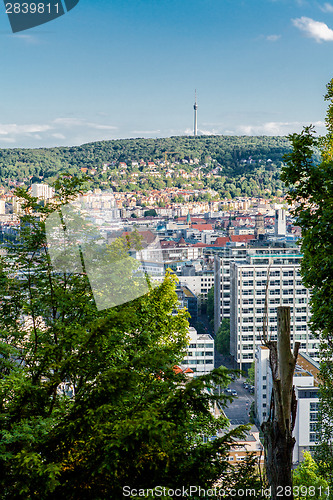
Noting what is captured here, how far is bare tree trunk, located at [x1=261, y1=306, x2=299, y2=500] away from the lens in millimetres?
1833

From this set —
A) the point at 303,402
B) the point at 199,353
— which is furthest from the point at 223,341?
the point at 303,402

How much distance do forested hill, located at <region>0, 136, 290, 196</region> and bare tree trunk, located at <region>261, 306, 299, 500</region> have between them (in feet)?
242

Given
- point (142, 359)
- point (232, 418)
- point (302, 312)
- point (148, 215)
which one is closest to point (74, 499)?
point (142, 359)

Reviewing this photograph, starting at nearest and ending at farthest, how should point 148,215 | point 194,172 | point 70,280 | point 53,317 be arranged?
1. point 53,317
2. point 70,280
3. point 148,215
4. point 194,172

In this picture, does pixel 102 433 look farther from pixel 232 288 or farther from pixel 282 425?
pixel 232 288

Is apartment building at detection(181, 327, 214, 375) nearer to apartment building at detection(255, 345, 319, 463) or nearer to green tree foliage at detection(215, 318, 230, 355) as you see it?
apartment building at detection(255, 345, 319, 463)

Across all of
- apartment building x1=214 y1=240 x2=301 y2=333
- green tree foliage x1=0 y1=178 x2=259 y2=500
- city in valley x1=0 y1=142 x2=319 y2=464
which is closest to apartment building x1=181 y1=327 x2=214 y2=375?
city in valley x1=0 y1=142 x2=319 y2=464

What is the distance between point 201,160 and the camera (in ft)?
332

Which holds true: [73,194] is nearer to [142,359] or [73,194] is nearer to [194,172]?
[142,359]

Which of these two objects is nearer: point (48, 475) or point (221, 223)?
point (48, 475)

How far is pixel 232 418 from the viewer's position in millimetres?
18656

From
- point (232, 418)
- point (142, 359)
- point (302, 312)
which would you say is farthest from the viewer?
point (302, 312)

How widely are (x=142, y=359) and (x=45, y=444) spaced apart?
0.47 metres

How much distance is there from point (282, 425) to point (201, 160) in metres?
101
